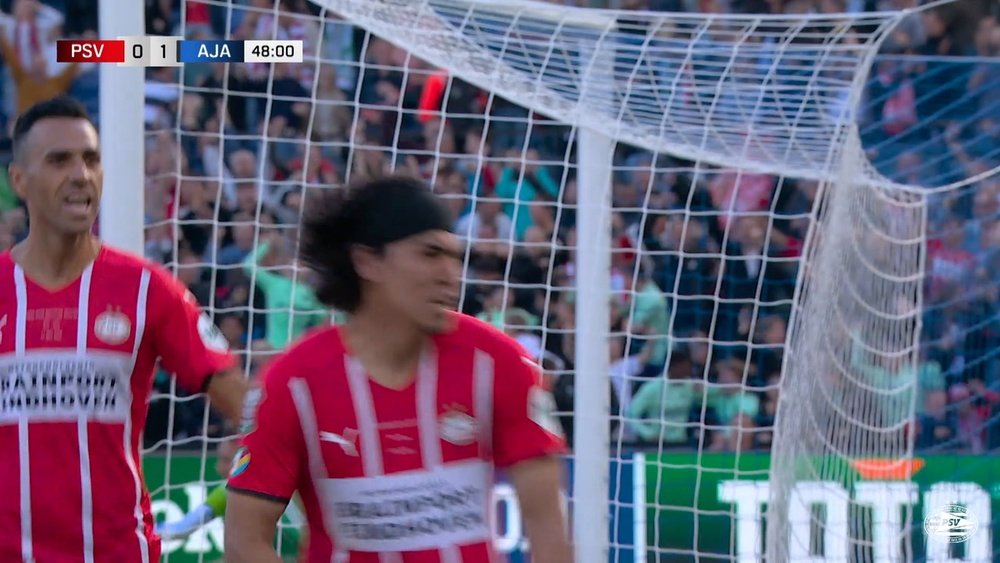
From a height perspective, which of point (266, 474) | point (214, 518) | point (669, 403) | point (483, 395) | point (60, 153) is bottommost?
point (214, 518)

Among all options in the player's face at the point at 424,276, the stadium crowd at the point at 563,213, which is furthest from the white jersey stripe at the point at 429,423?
the stadium crowd at the point at 563,213

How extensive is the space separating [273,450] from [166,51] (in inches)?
113

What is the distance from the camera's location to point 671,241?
789 centimetres

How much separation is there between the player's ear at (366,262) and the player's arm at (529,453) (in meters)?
0.27

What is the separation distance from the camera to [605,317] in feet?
18.4

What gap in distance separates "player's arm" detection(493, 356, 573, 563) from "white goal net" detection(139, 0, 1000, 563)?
9.35 ft

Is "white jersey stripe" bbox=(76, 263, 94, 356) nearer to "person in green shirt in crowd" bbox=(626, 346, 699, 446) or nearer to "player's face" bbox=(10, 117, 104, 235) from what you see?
"player's face" bbox=(10, 117, 104, 235)

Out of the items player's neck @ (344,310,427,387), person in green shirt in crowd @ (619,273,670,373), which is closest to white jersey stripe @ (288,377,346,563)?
player's neck @ (344,310,427,387)

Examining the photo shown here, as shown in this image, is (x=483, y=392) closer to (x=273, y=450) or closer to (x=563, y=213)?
(x=273, y=450)

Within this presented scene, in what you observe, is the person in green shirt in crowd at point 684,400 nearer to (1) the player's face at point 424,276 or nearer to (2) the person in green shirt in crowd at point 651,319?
(2) the person in green shirt in crowd at point 651,319

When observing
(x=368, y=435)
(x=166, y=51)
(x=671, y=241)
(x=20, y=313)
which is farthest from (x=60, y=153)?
(x=671, y=241)

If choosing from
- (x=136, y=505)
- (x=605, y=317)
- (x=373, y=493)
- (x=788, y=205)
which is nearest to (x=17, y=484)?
(x=136, y=505)

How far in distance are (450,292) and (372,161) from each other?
16.1 ft

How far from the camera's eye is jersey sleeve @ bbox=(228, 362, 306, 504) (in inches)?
98.4
